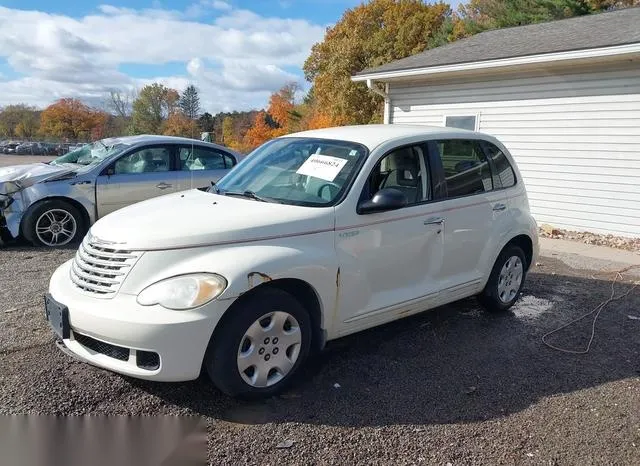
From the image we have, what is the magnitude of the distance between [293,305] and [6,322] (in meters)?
2.74

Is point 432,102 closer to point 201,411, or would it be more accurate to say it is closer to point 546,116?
point 546,116

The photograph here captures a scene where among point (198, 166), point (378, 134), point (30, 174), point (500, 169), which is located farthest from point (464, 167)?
point (30, 174)

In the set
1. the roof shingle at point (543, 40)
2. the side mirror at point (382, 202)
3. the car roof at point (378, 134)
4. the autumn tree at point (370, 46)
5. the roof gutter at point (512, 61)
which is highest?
the autumn tree at point (370, 46)

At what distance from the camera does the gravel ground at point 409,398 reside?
281cm

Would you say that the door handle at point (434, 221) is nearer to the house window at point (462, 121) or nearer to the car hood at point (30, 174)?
the car hood at point (30, 174)

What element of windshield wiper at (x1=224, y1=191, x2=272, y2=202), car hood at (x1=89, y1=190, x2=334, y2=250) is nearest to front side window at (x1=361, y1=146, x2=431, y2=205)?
car hood at (x1=89, y1=190, x2=334, y2=250)

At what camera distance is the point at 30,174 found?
7.24 m

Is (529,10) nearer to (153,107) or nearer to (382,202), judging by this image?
(382,202)

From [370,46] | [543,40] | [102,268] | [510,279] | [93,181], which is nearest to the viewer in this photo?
[102,268]

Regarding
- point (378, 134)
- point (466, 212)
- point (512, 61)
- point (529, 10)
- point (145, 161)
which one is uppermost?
point (529, 10)

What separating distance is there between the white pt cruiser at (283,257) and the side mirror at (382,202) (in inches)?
0.4

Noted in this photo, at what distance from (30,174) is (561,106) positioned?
887 centimetres

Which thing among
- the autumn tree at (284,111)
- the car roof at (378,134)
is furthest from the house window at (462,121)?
the autumn tree at (284,111)

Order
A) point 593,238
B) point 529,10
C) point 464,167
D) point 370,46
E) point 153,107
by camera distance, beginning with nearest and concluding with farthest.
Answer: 1. point 464,167
2. point 593,238
3. point 529,10
4. point 370,46
5. point 153,107
